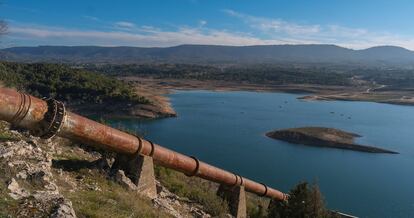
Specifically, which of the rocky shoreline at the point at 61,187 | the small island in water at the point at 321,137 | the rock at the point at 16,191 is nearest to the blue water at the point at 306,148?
the small island in water at the point at 321,137

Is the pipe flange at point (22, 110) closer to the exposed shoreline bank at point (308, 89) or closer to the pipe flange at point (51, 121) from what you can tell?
the pipe flange at point (51, 121)

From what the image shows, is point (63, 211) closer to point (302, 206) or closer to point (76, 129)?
point (76, 129)

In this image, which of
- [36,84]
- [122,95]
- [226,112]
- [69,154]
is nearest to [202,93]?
[226,112]

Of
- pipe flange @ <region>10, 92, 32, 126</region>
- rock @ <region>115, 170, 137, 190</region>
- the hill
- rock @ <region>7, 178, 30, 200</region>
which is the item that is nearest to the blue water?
the hill

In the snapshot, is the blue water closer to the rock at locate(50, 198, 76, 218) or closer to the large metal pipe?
the large metal pipe

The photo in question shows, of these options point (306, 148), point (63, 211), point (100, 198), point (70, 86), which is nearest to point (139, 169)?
point (100, 198)

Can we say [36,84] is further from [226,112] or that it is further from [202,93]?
[202,93]
